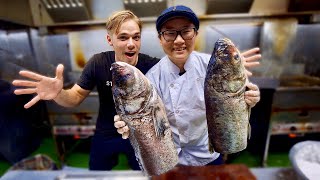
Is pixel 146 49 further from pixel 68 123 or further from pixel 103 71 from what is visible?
pixel 68 123

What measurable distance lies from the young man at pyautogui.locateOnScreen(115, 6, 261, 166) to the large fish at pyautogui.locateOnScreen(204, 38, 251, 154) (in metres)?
0.07

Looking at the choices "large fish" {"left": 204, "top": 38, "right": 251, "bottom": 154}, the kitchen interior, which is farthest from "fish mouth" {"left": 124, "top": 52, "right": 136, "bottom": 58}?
the kitchen interior

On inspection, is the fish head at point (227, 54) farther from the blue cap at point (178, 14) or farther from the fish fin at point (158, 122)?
the fish fin at point (158, 122)

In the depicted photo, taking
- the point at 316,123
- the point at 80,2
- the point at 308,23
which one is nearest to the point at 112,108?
the point at 80,2

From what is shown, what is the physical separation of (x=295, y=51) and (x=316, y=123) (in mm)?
1200

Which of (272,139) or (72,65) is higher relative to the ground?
(72,65)

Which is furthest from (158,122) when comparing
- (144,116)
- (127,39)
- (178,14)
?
(178,14)

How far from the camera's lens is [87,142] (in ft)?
13.2

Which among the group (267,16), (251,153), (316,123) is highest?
(267,16)

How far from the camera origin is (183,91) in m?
1.27

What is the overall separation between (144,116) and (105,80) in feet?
0.91

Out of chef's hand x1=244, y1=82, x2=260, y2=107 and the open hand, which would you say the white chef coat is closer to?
Result: chef's hand x1=244, y1=82, x2=260, y2=107

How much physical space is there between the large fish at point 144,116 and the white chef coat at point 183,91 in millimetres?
151

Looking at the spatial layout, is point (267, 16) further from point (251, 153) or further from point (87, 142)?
point (87, 142)
